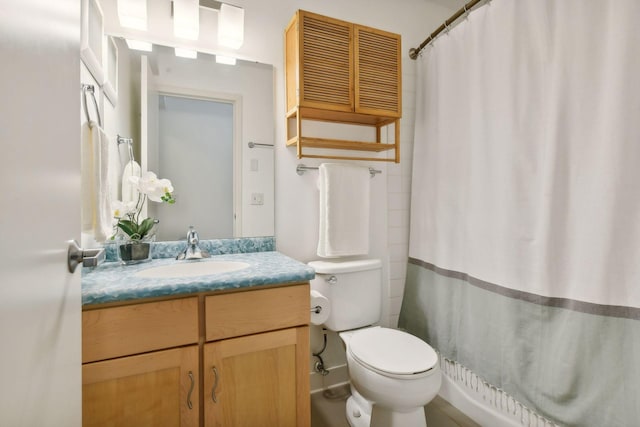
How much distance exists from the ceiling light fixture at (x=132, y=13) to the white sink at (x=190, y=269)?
1102 millimetres

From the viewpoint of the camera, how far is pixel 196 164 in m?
1.53

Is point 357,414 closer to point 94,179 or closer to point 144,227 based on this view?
point 144,227

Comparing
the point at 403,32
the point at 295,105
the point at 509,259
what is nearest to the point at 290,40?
the point at 295,105

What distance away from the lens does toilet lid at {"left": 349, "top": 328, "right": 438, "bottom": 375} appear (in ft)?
3.95

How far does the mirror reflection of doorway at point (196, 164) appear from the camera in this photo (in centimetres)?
147

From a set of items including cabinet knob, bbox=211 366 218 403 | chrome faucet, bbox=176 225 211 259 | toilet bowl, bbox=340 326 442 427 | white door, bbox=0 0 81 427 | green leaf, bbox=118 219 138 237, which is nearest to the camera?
white door, bbox=0 0 81 427

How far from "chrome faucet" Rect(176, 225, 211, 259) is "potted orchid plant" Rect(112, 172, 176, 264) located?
0.15 metres

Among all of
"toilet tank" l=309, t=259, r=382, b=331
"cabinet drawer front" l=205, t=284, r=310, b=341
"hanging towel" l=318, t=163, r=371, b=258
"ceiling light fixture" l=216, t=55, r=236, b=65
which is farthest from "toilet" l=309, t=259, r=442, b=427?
"ceiling light fixture" l=216, t=55, r=236, b=65

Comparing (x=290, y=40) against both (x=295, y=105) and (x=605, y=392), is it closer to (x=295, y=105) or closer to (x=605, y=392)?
(x=295, y=105)

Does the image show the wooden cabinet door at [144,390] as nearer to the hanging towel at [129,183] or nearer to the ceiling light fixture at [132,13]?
the hanging towel at [129,183]

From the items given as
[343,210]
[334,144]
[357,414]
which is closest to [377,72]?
[334,144]

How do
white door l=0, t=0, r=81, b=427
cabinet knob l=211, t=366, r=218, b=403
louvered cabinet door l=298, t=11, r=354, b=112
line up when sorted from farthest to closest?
louvered cabinet door l=298, t=11, r=354, b=112, cabinet knob l=211, t=366, r=218, b=403, white door l=0, t=0, r=81, b=427

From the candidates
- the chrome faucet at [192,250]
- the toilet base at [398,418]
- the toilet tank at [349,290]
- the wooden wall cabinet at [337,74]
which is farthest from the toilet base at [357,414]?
the wooden wall cabinet at [337,74]

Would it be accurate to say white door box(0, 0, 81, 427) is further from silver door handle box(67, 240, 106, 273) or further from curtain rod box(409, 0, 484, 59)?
curtain rod box(409, 0, 484, 59)
